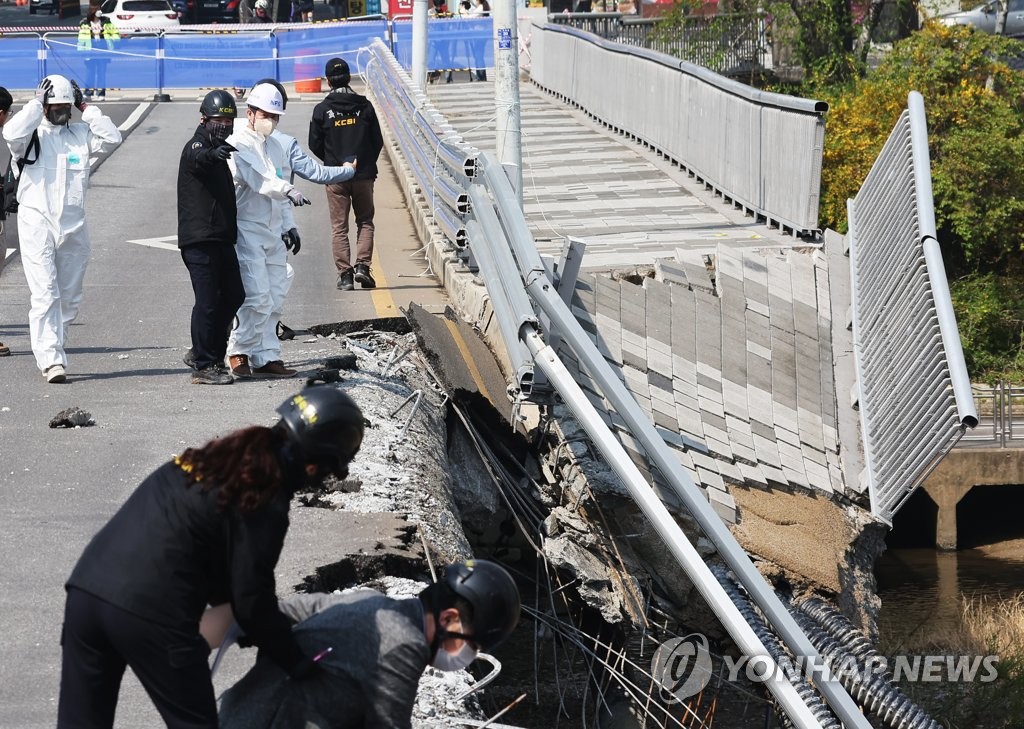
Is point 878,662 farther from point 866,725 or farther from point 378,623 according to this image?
point 378,623

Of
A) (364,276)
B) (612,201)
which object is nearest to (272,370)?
(364,276)

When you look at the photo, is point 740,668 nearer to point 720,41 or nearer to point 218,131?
point 218,131

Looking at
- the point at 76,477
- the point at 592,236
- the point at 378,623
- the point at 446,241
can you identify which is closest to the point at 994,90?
the point at 592,236

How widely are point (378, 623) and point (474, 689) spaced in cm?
152

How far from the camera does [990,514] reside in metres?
17.7

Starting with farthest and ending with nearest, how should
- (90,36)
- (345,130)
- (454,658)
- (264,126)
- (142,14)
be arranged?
1. (142,14)
2. (90,36)
3. (345,130)
4. (264,126)
5. (454,658)

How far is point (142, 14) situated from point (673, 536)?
34.0m

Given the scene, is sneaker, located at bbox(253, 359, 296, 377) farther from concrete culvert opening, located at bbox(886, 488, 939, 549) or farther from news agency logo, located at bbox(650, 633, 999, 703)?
concrete culvert opening, located at bbox(886, 488, 939, 549)

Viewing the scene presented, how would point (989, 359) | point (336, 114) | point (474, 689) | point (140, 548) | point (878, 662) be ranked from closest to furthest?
1. point (140, 548)
2. point (474, 689)
3. point (878, 662)
4. point (336, 114)
5. point (989, 359)

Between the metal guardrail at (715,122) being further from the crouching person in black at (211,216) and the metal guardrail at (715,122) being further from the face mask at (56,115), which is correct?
the face mask at (56,115)

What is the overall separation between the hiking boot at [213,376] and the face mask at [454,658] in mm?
5404

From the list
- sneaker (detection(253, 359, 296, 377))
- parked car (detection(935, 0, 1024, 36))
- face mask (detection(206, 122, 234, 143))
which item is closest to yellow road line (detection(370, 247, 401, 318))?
sneaker (detection(253, 359, 296, 377))

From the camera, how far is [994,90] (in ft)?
72.2

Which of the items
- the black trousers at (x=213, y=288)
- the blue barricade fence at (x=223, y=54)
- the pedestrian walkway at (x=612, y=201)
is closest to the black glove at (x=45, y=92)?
the black trousers at (x=213, y=288)
